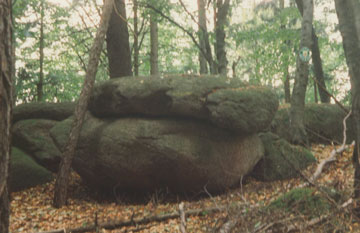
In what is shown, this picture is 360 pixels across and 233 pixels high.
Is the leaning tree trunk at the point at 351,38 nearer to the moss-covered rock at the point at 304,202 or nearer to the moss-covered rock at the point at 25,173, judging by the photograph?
the moss-covered rock at the point at 304,202

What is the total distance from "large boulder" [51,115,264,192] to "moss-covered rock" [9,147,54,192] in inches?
63.5

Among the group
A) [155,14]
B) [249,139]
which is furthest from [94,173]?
[155,14]

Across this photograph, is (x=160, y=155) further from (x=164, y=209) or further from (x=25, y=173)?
(x=25, y=173)

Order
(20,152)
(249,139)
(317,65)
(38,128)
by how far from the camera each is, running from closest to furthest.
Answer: (249,139) < (20,152) < (38,128) < (317,65)

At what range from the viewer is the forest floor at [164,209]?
3932 millimetres

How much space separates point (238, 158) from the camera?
305 inches

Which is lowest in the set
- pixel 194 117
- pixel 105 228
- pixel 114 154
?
pixel 105 228

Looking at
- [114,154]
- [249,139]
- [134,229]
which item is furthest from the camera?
[249,139]

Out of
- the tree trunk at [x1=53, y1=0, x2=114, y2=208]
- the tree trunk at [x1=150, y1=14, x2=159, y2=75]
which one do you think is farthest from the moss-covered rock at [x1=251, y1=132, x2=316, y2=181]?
the tree trunk at [x1=150, y1=14, x2=159, y2=75]

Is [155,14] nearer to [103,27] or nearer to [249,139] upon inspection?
[103,27]

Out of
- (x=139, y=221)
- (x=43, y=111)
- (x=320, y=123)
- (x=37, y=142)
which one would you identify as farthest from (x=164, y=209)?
(x=43, y=111)

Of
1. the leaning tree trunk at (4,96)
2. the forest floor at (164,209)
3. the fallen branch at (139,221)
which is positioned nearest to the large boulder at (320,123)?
the forest floor at (164,209)

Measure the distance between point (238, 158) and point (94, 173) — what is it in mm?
3626

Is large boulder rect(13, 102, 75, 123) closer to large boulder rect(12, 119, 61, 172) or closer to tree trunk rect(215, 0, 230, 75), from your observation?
large boulder rect(12, 119, 61, 172)
